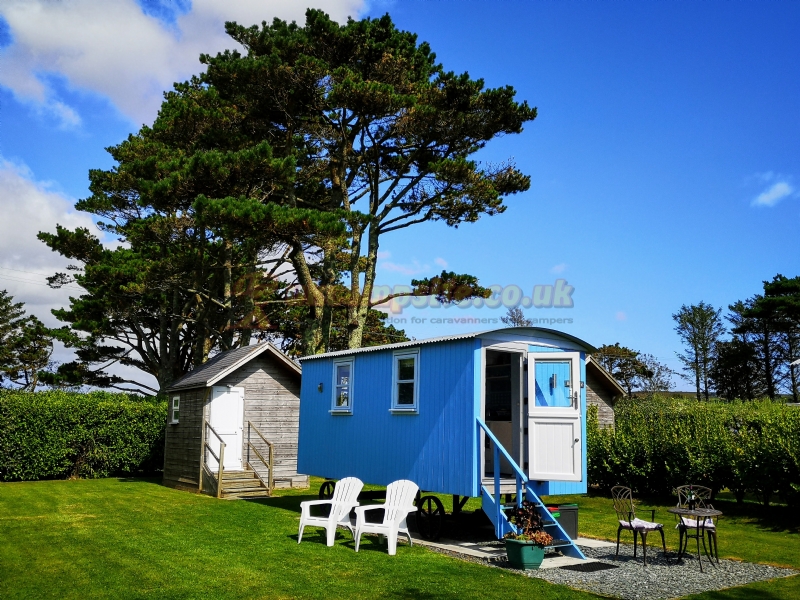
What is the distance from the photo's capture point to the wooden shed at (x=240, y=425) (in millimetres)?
18188

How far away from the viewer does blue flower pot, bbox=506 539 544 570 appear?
9141 mm

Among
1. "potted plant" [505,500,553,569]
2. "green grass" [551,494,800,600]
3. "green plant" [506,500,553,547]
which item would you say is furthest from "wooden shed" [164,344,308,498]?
A: "potted plant" [505,500,553,569]

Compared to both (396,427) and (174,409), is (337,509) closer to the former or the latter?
(396,427)

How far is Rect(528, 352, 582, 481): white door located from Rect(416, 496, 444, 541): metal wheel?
5.61 ft

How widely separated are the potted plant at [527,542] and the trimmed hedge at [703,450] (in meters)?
6.92

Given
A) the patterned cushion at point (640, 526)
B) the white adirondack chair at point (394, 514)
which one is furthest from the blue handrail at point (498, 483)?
the patterned cushion at point (640, 526)

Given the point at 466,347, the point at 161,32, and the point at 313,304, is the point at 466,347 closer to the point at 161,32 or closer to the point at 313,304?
the point at 161,32

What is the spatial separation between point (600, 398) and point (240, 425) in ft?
41.8

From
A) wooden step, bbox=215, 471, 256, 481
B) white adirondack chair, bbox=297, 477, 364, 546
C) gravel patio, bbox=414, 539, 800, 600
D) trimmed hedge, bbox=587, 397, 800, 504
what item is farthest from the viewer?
wooden step, bbox=215, 471, 256, 481

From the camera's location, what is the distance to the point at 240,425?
19.0 m

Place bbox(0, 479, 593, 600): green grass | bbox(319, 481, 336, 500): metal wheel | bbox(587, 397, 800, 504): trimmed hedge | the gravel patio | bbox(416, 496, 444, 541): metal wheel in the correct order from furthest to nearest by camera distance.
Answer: bbox(319, 481, 336, 500): metal wheel, bbox(587, 397, 800, 504): trimmed hedge, bbox(416, 496, 444, 541): metal wheel, the gravel patio, bbox(0, 479, 593, 600): green grass

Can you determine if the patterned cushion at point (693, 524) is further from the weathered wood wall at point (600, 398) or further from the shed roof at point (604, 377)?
the weathered wood wall at point (600, 398)

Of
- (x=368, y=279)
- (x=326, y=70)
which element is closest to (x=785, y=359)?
(x=368, y=279)

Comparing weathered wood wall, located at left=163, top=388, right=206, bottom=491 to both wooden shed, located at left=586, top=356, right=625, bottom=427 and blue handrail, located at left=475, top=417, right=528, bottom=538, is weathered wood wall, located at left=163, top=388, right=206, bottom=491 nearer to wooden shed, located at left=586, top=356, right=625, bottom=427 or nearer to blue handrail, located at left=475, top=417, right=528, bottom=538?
blue handrail, located at left=475, top=417, right=528, bottom=538
